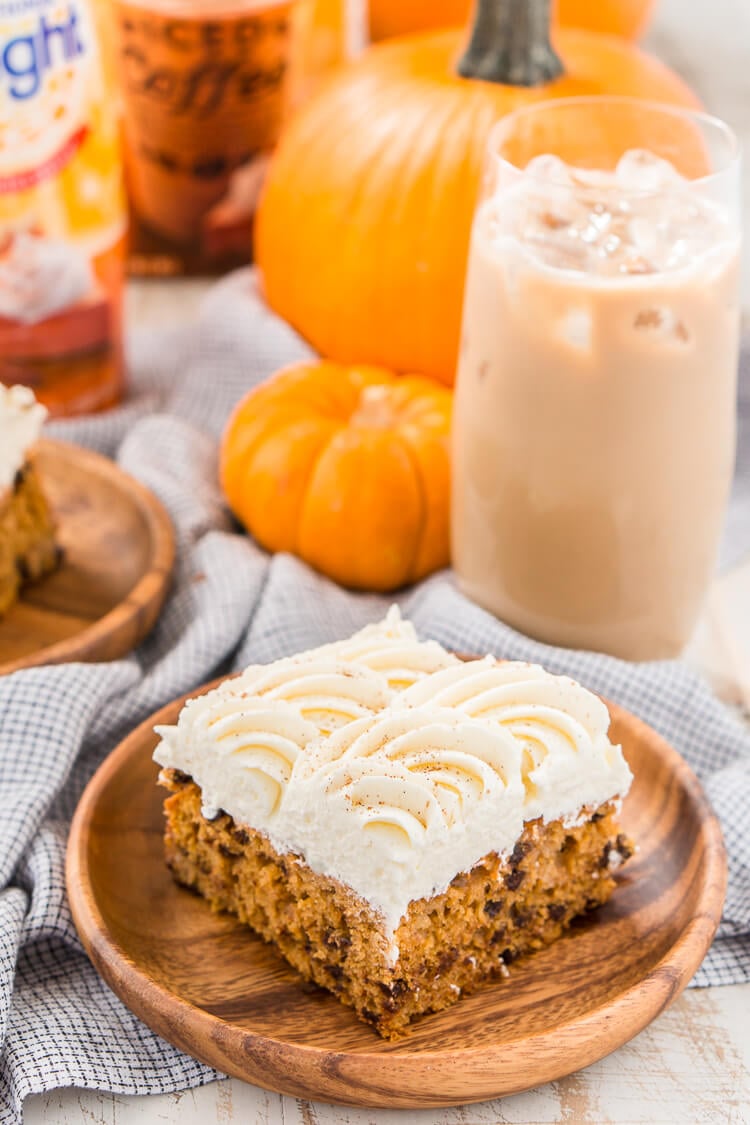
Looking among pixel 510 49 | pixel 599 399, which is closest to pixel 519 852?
pixel 599 399

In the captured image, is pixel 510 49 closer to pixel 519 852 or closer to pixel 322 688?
pixel 322 688

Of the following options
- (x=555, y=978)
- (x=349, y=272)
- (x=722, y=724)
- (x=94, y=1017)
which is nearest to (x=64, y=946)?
(x=94, y=1017)

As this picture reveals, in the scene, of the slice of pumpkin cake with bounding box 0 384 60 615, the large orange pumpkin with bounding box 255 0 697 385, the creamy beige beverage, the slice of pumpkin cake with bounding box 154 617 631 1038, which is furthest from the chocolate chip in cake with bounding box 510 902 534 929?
the large orange pumpkin with bounding box 255 0 697 385

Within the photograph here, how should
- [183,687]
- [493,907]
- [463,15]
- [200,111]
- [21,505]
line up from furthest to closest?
[463,15] < [200,111] < [21,505] < [183,687] < [493,907]

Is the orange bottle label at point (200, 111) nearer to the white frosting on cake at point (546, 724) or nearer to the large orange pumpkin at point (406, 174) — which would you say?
the large orange pumpkin at point (406, 174)

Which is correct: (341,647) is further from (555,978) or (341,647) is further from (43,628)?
(43,628)

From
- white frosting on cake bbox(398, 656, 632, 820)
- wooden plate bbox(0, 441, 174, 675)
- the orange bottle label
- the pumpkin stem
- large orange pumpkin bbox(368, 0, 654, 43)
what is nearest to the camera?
white frosting on cake bbox(398, 656, 632, 820)

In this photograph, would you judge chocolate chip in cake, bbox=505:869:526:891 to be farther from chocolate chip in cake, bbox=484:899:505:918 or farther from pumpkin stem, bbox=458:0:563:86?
pumpkin stem, bbox=458:0:563:86
